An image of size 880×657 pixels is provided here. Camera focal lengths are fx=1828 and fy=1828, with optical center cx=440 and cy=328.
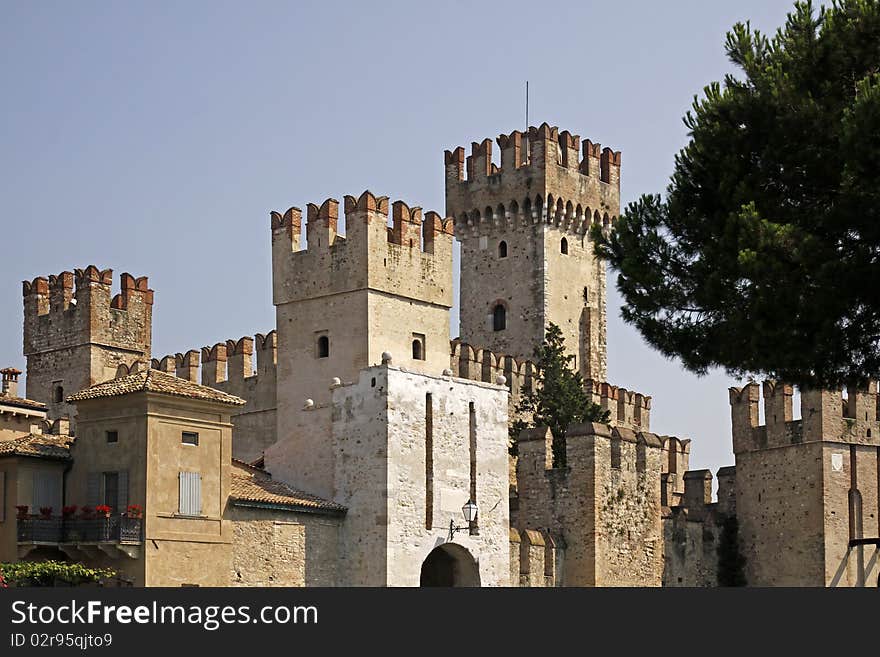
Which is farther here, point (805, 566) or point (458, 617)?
point (805, 566)

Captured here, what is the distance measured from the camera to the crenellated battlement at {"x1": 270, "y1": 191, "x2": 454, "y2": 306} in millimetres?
39156

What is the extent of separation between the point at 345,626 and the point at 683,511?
90.0 feet

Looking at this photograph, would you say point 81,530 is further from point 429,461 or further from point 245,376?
point 245,376

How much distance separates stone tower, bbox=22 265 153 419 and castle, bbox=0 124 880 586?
0.06m

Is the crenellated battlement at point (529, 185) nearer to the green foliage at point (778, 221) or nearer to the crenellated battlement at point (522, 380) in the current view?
the crenellated battlement at point (522, 380)

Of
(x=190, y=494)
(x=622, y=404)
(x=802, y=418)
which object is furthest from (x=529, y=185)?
(x=190, y=494)

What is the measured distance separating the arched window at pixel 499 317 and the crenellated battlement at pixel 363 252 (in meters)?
18.8

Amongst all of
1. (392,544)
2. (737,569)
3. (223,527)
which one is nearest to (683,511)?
(737,569)

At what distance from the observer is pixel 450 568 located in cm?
3841

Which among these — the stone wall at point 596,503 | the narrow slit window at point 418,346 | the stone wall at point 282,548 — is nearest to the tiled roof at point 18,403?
the stone wall at point 282,548

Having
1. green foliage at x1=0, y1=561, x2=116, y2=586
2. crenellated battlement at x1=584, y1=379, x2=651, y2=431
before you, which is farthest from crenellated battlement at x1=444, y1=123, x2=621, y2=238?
green foliage at x1=0, y1=561, x2=116, y2=586

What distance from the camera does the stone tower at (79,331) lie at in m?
44.3

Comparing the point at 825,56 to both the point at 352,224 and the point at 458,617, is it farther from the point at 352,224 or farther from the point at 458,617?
the point at 352,224

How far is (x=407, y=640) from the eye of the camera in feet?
60.4
